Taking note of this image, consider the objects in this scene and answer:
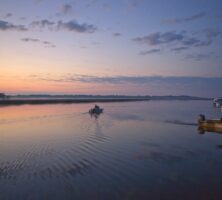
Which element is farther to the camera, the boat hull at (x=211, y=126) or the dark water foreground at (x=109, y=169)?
the boat hull at (x=211, y=126)

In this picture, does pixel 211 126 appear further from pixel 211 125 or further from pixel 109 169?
pixel 109 169

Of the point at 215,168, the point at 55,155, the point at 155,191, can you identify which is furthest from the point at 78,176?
the point at 215,168

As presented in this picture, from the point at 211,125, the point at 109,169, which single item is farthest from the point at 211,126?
the point at 109,169

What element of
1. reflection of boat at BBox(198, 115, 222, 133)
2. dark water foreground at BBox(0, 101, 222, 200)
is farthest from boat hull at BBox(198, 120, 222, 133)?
dark water foreground at BBox(0, 101, 222, 200)

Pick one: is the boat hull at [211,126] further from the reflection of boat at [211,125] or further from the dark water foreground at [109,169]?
the dark water foreground at [109,169]

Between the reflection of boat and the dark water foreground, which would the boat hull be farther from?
the dark water foreground

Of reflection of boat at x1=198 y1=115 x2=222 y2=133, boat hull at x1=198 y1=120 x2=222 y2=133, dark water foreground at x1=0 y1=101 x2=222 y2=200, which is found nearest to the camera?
dark water foreground at x1=0 y1=101 x2=222 y2=200

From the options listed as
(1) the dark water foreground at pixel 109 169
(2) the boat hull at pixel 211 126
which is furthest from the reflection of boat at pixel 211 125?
(1) the dark water foreground at pixel 109 169

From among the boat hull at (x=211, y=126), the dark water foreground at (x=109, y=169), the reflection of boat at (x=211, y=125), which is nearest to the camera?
the dark water foreground at (x=109, y=169)

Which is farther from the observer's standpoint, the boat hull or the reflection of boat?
the reflection of boat

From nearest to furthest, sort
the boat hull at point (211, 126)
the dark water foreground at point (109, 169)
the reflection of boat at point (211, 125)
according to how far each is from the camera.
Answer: the dark water foreground at point (109, 169) < the boat hull at point (211, 126) < the reflection of boat at point (211, 125)

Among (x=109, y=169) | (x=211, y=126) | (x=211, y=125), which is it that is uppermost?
(x=211, y=125)

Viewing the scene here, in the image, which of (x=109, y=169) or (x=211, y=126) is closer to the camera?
(x=109, y=169)

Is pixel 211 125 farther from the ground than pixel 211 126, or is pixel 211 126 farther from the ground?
pixel 211 125
